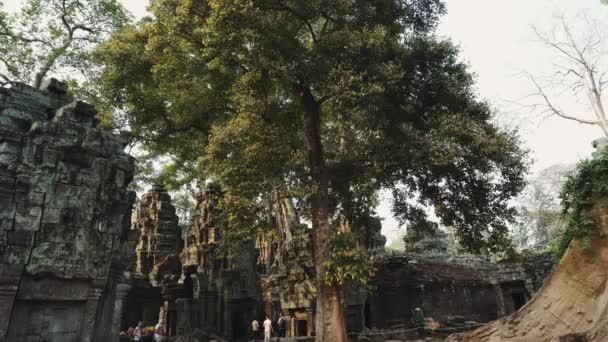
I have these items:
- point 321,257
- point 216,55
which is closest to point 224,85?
point 216,55

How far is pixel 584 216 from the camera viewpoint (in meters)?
7.46

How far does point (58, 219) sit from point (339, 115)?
9.18 meters

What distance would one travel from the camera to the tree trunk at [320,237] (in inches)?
430

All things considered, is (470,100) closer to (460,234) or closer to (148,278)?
(460,234)

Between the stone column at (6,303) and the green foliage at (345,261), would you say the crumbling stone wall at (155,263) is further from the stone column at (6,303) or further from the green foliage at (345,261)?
the stone column at (6,303)

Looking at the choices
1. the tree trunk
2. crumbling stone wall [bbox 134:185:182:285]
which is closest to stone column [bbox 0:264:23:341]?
the tree trunk

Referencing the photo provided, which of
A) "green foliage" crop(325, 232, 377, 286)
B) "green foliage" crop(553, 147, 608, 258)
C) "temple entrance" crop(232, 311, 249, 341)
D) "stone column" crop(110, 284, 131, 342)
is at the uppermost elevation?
"green foliage" crop(553, 147, 608, 258)

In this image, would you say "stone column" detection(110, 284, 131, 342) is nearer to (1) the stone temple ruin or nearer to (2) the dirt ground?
(1) the stone temple ruin

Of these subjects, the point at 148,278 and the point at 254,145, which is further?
the point at 148,278

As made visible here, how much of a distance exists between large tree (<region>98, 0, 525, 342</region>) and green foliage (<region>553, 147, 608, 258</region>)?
340 centimetres

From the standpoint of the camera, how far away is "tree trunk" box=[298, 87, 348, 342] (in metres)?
10.9

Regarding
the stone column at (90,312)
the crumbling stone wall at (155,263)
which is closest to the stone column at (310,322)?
the crumbling stone wall at (155,263)

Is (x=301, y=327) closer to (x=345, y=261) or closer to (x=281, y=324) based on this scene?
(x=281, y=324)

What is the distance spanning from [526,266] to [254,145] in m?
16.8
